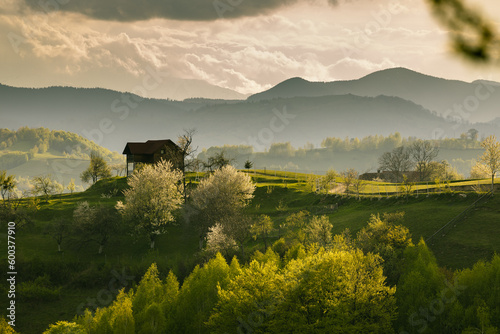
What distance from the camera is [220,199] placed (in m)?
80.1

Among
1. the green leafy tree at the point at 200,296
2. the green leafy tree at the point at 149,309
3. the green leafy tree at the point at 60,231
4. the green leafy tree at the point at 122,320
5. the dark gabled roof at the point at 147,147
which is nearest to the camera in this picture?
the green leafy tree at the point at 122,320

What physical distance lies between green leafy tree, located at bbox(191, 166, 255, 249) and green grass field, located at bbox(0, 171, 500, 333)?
5.98 m

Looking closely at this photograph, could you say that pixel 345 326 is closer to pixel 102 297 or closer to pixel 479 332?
pixel 479 332

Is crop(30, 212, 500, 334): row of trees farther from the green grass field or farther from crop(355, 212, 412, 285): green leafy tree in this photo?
the green grass field

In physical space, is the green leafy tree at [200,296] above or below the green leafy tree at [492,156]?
below

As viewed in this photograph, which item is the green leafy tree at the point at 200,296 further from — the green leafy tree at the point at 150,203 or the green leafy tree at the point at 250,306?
the green leafy tree at the point at 150,203

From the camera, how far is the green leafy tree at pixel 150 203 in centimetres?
7638

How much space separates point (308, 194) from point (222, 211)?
3753 centimetres

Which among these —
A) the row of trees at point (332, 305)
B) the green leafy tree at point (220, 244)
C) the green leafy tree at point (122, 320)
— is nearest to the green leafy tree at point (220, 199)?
the green leafy tree at point (220, 244)

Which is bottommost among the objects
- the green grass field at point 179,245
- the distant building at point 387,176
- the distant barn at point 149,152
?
the green grass field at point 179,245

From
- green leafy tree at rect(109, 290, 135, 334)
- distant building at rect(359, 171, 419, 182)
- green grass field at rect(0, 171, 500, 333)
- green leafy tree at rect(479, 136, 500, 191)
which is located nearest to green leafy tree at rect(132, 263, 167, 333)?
green leafy tree at rect(109, 290, 135, 334)

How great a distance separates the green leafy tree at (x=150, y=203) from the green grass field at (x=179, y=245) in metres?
3.57

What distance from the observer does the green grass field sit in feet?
169

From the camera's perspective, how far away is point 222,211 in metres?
74.6
